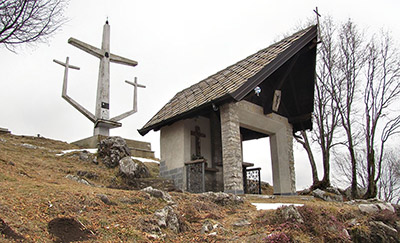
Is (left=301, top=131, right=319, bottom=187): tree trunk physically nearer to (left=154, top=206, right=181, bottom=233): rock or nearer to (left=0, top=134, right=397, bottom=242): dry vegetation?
(left=0, top=134, right=397, bottom=242): dry vegetation

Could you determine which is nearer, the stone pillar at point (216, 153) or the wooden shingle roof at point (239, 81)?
the wooden shingle roof at point (239, 81)

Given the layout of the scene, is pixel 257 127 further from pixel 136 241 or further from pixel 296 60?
pixel 136 241

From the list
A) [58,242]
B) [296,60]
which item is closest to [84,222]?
[58,242]

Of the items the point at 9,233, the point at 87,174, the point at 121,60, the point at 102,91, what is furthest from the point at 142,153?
the point at 9,233

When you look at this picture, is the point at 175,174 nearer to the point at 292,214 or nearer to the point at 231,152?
the point at 231,152

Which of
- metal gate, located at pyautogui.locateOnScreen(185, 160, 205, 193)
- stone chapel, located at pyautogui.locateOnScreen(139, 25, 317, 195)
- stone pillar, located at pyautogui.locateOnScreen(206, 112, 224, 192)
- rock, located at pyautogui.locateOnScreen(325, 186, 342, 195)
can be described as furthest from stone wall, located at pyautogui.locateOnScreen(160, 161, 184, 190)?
rock, located at pyautogui.locateOnScreen(325, 186, 342, 195)

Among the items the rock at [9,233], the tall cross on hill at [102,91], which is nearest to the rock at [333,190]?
the tall cross on hill at [102,91]

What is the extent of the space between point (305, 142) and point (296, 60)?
4.73 m

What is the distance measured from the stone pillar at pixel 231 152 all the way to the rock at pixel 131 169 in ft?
11.5

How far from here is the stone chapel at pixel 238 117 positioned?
31.6ft

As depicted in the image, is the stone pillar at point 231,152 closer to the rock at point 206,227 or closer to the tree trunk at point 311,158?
the rock at point 206,227

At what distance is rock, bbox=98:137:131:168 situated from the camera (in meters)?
12.7

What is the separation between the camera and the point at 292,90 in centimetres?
1325

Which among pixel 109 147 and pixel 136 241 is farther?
pixel 109 147
